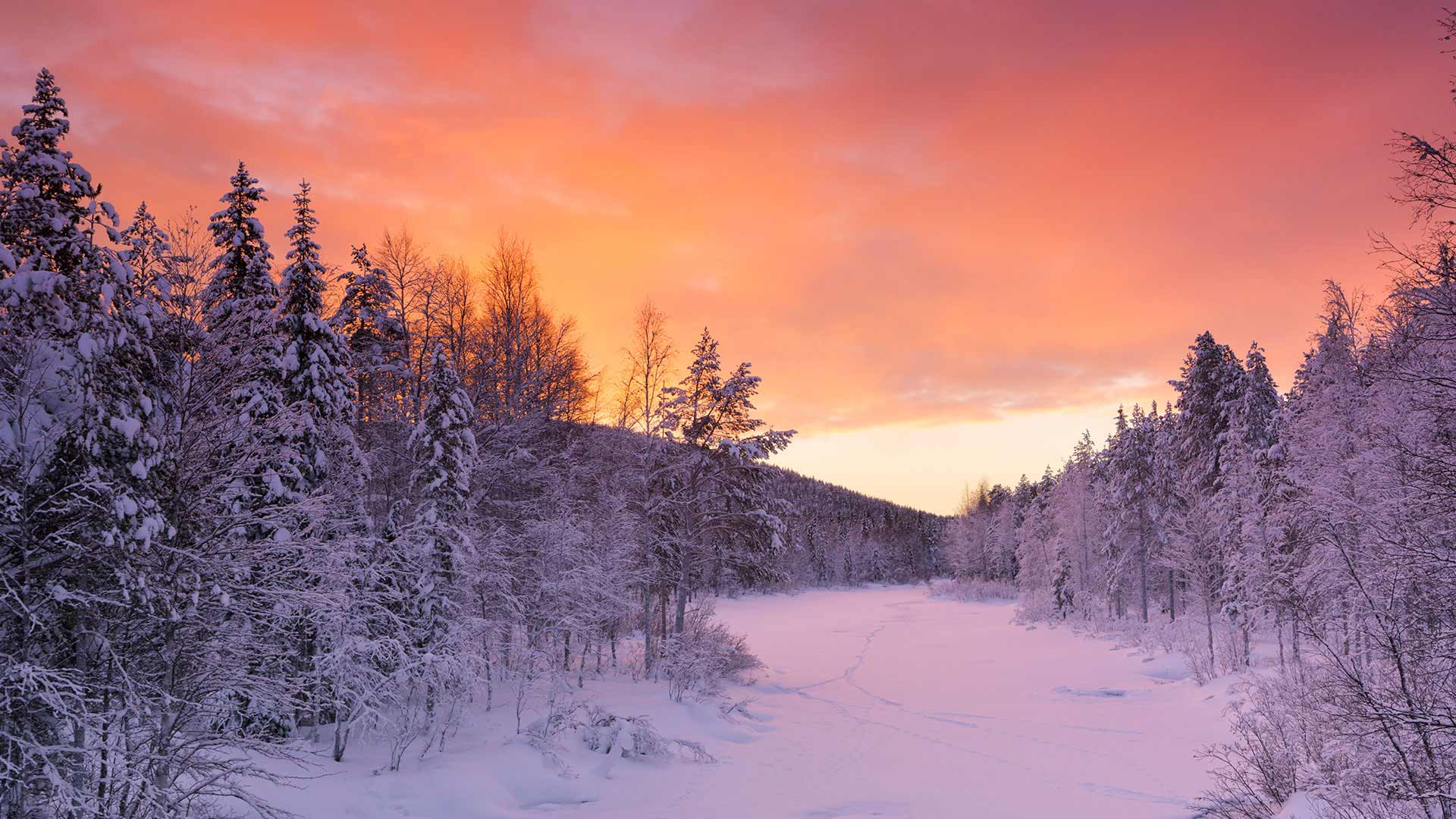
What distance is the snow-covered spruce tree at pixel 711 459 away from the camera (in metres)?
24.9

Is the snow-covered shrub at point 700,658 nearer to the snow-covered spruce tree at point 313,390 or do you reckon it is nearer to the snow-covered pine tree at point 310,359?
the snow-covered spruce tree at point 313,390

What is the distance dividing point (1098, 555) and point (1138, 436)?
11.5m

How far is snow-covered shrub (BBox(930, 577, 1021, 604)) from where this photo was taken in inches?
2938

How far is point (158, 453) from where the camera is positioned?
8758mm

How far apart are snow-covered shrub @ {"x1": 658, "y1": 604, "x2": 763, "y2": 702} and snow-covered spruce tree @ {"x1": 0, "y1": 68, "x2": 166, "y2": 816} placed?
13782 millimetres

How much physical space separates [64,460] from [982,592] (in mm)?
79496

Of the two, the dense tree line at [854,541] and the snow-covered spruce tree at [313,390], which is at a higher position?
the snow-covered spruce tree at [313,390]

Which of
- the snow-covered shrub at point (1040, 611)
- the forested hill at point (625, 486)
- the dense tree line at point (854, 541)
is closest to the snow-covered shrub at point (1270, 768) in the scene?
the forested hill at point (625, 486)

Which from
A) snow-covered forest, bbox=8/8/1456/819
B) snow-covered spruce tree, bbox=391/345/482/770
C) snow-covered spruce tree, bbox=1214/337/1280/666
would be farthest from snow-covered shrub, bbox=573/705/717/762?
snow-covered spruce tree, bbox=1214/337/1280/666

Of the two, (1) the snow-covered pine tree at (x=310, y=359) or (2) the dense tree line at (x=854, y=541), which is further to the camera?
(2) the dense tree line at (x=854, y=541)

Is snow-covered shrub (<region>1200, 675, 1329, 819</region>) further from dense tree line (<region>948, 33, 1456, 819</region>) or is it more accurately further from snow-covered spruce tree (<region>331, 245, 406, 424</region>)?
snow-covered spruce tree (<region>331, 245, 406, 424</region>)

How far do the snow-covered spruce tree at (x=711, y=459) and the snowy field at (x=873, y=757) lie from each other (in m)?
5.68

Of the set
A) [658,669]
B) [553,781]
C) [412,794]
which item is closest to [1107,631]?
[658,669]

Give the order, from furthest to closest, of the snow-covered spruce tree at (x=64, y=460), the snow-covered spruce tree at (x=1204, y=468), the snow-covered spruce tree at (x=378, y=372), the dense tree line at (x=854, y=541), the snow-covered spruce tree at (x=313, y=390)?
the dense tree line at (x=854, y=541) → the snow-covered spruce tree at (x=1204, y=468) → the snow-covered spruce tree at (x=378, y=372) → the snow-covered spruce tree at (x=313, y=390) → the snow-covered spruce tree at (x=64, y=460)
